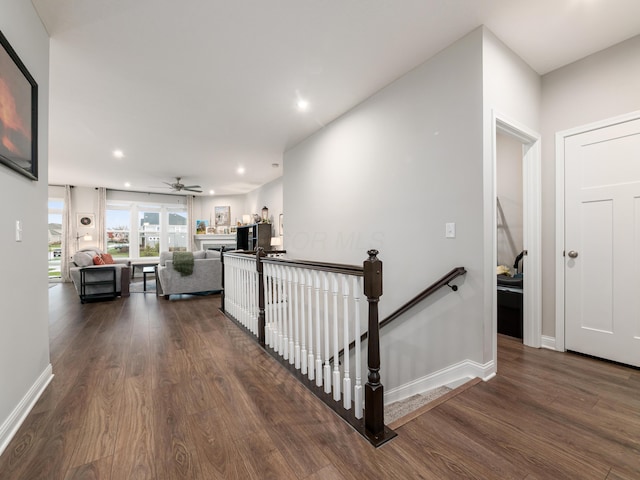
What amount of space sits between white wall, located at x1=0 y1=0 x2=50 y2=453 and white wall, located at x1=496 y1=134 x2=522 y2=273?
4.14 m

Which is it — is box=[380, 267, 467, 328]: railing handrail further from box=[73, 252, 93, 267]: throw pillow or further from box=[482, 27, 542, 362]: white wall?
box=[73, 252, 93, 267]: throw pillow

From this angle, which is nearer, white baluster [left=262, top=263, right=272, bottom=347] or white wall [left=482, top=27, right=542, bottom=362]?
white wall [left=482, top=27, right=542, bottom=362]

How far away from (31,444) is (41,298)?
0.92 m

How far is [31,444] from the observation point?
4.78 ft

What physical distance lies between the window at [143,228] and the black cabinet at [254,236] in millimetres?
2266

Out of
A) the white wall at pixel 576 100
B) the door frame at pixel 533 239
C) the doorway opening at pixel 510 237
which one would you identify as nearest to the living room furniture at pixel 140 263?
the doorway opening at pixel 510 237

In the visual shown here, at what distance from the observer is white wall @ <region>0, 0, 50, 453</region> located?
147 centimetres

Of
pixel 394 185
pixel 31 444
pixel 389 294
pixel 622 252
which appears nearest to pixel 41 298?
pixel 31 444

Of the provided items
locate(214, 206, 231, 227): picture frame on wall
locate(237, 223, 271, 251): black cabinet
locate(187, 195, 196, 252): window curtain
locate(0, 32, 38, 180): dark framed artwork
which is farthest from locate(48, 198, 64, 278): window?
locate(0, 32, 38, 180): dark framed artwork

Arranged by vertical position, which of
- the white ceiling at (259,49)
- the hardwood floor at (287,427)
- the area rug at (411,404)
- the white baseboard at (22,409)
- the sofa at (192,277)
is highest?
the white ceiling at (259,49)

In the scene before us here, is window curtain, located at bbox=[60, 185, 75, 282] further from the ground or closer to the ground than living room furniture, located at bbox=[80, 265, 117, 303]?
further from the ground

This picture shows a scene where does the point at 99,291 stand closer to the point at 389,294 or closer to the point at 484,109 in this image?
the point at 389,294

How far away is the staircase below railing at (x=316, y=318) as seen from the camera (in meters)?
1.52

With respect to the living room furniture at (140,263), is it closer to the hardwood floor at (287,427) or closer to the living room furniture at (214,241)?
the living room furniture at (214,241)
